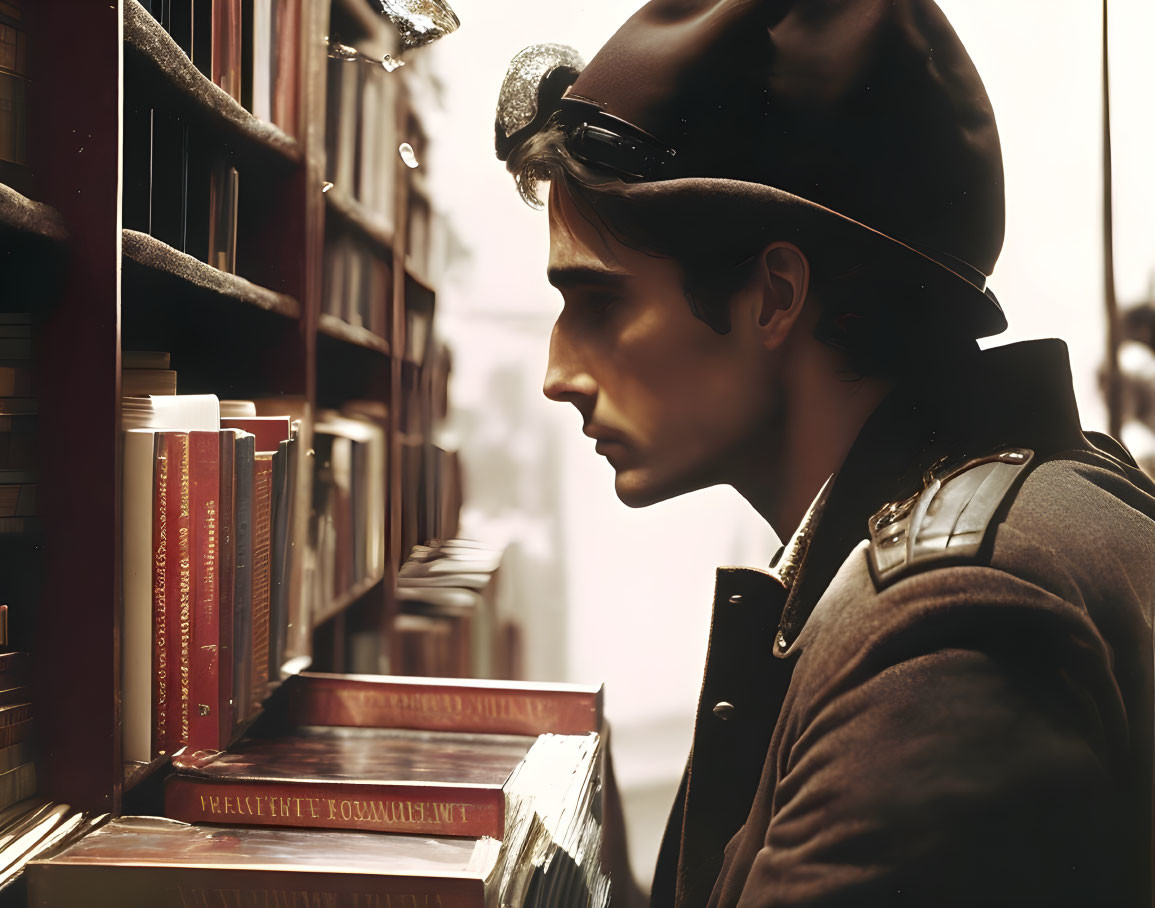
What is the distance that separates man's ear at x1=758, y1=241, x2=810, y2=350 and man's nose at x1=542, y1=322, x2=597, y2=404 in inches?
10.1

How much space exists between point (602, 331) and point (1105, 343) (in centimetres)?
65

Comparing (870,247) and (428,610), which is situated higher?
(870,247)

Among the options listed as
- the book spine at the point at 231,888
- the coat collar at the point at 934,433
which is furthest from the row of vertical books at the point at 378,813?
the coat collar at the point at 934,433

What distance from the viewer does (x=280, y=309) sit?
4.43 feet

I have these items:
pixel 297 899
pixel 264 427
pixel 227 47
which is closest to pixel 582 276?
pixel 264 427

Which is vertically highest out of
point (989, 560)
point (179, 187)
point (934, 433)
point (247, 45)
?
point (247, 45)

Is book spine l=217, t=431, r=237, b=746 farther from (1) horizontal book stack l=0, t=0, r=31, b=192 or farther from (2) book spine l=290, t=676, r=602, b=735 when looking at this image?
(1) horizontal book stack l=0, t=0, r=31, b=192

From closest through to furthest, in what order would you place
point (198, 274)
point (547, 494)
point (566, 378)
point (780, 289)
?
point (780, 289) < point (198, 274) < point (566, 378) < point (547, 494)

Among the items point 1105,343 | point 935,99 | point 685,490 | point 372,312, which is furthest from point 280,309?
point 1105,343

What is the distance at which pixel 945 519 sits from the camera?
0.85 meters

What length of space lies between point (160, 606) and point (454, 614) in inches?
17.1

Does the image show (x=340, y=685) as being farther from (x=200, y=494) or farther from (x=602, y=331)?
(x=602, y=331)

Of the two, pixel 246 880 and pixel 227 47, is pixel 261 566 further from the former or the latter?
pixel 227 47

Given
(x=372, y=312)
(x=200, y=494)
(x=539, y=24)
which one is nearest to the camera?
(x=200, y=494)
